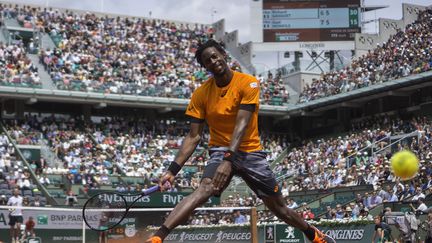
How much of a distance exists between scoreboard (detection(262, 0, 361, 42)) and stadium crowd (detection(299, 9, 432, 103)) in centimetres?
278

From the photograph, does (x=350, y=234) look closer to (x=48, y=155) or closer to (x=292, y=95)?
(x=48, y=155)

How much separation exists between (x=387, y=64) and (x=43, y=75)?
17463 mm

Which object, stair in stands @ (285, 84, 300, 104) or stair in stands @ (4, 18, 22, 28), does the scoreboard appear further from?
stair in stands @ (4, 18, 22, 28)

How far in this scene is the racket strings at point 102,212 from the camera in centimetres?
1020

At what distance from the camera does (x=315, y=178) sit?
33062 mm

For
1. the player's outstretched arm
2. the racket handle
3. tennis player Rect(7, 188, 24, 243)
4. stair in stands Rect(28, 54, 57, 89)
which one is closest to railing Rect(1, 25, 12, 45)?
stair in stands Rect(28, 54, 57, 89)

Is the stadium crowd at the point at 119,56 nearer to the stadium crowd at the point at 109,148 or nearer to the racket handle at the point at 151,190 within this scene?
the stadium crowd at the point at 109,148

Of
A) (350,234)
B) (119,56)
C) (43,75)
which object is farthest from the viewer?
(119,56)

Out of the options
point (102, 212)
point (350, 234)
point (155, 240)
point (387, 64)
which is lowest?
point (350, 234)

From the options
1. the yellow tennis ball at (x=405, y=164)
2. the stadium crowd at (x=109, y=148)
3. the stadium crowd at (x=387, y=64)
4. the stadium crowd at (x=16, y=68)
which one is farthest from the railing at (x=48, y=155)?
the yellow tennis ball at (x=405, y=164)

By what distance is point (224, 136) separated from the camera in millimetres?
7629

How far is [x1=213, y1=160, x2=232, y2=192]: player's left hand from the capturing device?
7145 millimetres

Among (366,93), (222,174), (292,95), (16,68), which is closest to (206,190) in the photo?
(222,174)

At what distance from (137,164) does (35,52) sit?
919 centimetres
